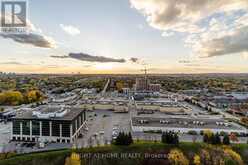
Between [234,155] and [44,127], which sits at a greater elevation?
[44,127]

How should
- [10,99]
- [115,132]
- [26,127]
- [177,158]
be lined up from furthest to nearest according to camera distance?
[10,99], [115,132], [26,127], [177,158]

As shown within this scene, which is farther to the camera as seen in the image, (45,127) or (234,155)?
(45,127)

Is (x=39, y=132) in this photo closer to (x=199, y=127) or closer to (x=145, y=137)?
(x=145, y=137)

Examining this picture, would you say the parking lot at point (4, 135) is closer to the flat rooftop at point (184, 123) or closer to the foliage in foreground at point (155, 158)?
the foliage in foreground at point (155, 158)

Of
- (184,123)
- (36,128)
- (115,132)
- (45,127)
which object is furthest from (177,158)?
(36,128)

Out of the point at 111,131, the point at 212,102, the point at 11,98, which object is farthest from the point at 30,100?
the point at 212,102

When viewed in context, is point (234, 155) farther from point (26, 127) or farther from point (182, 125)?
point (26, 127)
